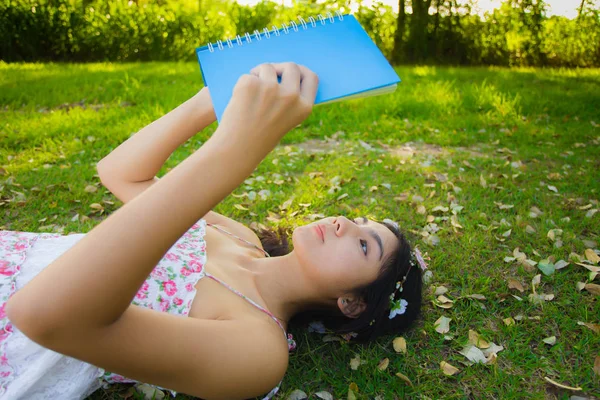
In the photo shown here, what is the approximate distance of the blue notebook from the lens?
5.08 feet

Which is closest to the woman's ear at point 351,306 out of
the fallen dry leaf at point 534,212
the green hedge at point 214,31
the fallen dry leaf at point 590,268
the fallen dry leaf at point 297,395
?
the fallen dry leaf at point 297,395

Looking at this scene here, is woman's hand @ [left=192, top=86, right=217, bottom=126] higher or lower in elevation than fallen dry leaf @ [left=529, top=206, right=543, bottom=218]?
higher

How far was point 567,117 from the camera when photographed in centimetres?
737

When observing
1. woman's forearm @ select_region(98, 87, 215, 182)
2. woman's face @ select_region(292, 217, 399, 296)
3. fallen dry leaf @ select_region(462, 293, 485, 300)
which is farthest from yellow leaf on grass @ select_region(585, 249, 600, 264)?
woman's forearm @ select_region(98, 87, 215, 182)

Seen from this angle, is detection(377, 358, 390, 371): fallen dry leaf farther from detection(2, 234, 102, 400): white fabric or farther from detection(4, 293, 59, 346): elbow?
detection(4, 293, 59, 346): elbow

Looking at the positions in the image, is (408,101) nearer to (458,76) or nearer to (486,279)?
(458,76)

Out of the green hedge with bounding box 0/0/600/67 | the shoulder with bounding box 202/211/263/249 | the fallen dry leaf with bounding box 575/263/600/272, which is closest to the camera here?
the shoulder with bounding box 202/211/263/249

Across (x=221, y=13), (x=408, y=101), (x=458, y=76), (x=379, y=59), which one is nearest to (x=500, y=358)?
(x=379, y=59)

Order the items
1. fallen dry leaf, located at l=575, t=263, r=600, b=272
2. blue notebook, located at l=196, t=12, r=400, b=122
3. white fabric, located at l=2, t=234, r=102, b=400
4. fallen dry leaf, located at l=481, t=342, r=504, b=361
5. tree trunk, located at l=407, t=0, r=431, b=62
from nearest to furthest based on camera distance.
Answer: blue notebook, located at l=196, t=12, r=400, b=122, white fabric, located at l=2, t=234, r=102, b=400, fallen dry leaf, located at l=481, t=342, r=504, b=361, fallen dry leaf, located at l=575, t=263, r=600, b=272, tree trunk, located at l=407, t=0, r=431, b=62

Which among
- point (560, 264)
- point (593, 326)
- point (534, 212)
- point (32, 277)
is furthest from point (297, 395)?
point (534, 212)

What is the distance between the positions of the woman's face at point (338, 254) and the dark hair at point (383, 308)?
0.07m

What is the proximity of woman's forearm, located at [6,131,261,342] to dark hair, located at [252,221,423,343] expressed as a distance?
149 cm

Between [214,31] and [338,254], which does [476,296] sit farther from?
[214,31]

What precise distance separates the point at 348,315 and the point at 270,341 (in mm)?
723
